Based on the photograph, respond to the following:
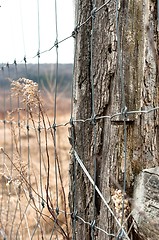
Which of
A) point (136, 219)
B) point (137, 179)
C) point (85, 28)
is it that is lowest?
point (136, 219)

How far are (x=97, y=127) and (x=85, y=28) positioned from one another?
371 mm

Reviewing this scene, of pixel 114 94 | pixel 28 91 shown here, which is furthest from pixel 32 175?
pixel 114 94

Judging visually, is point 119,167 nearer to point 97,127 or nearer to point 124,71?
point 97,127

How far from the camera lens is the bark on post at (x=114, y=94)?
1.32 m

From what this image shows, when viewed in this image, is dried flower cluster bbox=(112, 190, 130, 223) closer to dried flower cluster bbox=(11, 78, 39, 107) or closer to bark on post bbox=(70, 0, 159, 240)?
bark on post bbox=(70, 0, 159, 240)

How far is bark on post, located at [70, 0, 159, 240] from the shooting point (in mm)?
1317

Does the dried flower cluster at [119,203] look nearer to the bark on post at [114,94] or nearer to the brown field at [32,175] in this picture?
the bark on post at [114,94]

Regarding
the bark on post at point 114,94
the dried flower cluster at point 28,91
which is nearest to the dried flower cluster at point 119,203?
the bark on post at point 114,94

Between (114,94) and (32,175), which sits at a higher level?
(114,94)

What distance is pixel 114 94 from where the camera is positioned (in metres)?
1.47

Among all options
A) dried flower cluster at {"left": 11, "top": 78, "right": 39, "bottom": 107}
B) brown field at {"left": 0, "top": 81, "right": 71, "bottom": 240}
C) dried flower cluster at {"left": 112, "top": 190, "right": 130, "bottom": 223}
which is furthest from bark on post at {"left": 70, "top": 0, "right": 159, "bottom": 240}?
dried flower cluster at {"left": 11, "top": 78, "right": 39, "bottom": 107}

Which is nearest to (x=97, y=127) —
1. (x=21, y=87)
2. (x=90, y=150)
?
(x=90, y=150)

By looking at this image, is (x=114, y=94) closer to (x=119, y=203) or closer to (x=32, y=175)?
(x=119, y=203)

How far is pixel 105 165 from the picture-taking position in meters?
1.55
